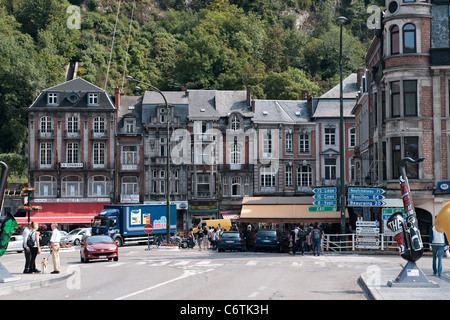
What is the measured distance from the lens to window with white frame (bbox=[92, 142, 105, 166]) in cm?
6438

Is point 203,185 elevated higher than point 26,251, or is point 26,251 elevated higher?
point 203,185

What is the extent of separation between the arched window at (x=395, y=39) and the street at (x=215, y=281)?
1264 cm

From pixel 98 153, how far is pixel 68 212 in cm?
616

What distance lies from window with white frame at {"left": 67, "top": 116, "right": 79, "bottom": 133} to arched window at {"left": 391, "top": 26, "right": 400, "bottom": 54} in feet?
119

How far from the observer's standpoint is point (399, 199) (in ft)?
112

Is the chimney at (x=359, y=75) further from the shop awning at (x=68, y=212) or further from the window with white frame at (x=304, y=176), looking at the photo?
the shop awning at (x=68, y=212)

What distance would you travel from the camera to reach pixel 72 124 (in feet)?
211

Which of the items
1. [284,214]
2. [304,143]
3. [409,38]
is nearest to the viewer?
[409,38]

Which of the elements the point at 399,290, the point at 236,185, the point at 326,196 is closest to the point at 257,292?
the point at 399,290

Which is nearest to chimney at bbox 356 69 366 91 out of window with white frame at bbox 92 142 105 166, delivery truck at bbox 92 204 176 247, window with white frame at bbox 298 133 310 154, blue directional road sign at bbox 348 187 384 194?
window with white frame at bbox 298 133 310 154

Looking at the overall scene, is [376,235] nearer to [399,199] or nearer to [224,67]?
[399,199]

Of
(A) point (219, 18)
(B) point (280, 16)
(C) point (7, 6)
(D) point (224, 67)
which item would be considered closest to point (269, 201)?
(D) point (224, 67)

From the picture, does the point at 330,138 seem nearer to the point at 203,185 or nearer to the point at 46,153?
the point at 203,185

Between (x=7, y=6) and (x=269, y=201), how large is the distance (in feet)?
244
